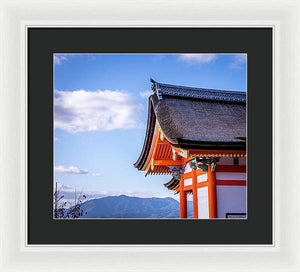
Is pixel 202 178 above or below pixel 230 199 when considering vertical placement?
above

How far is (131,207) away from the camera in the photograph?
18.3 ft

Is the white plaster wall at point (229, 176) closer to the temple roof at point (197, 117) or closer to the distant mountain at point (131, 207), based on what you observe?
the temple roof at point (197, 117)

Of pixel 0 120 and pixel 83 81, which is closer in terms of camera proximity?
pixel 0 120

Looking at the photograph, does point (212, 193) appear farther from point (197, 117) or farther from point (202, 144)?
point (197, 117)

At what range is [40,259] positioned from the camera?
1.94m

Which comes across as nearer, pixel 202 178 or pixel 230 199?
pixel 230 199

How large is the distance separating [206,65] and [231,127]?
2160mm

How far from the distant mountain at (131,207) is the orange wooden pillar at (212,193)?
1.25 metres

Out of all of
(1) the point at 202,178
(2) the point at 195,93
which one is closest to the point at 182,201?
(1) the point at 202,178

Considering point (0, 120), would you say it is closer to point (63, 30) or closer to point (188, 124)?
point (63, 30)

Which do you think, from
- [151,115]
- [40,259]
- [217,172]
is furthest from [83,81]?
[40,259]

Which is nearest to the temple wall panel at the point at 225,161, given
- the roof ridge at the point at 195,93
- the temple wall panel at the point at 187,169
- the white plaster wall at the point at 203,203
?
the white plaster wall at the point at 203,203
